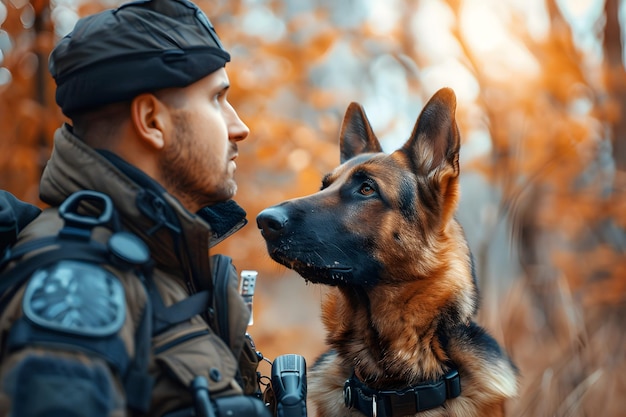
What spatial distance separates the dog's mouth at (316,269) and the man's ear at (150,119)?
0.90 meters

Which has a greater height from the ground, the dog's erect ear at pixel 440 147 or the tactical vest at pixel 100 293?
the dog's erect ear at pixel 440 147

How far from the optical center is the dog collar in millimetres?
2518

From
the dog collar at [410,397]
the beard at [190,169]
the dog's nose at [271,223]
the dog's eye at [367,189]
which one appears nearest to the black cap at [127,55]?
the beard at [190,169]

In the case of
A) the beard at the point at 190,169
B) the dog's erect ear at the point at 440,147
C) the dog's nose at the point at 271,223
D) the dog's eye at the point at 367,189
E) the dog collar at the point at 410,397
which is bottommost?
the dog collar at the point at 410,397

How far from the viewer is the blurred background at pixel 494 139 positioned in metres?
4.69

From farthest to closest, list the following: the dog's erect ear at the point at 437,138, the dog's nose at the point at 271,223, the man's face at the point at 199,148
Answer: the dog's erect ear at the point at 437,138 → the dog's nose at the point at 271,223 → the man's face at the point at 199,148

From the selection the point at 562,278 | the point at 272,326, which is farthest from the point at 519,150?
the point at 272,326

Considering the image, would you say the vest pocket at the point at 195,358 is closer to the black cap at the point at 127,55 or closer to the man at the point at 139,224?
the man at the point at 139,224

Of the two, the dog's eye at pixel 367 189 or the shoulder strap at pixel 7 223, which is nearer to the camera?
the shoulder strap at pixel 7 223

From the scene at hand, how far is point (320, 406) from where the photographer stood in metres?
2.85

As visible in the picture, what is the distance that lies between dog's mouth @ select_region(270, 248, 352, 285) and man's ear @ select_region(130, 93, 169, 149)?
2.96 feet

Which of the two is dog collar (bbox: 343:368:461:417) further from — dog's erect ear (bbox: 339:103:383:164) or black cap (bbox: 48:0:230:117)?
black cap (bbox: 48:0:230:117)

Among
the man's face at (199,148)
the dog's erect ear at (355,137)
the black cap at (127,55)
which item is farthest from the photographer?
the dog's erect ear at (355,137)

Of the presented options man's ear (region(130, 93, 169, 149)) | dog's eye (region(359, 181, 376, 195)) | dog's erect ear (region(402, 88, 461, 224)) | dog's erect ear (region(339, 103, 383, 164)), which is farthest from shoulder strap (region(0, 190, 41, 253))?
dog's erect ear (region(339, 103, 383, 164))
